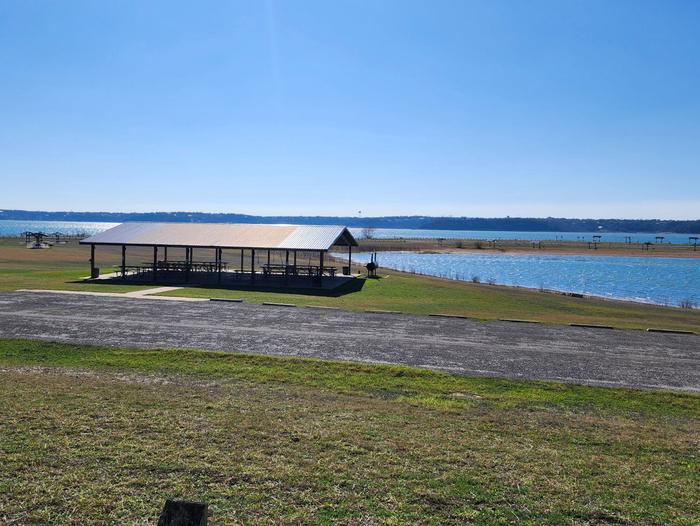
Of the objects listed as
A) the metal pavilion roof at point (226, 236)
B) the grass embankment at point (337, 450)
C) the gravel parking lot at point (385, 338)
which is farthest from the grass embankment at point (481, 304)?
the grass embankment at point (337, 450)

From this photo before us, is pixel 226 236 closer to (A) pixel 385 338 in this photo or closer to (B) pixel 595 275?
(A) pixel 385 338

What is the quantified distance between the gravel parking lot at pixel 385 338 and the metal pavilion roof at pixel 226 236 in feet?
40.3

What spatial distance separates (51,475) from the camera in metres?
6.23

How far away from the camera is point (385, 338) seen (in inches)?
696

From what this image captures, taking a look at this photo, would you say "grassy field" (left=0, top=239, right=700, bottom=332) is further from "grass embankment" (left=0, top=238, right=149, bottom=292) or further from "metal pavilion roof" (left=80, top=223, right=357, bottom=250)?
"metal pavilion roof" (left=80, top=223, right=357, bottom=250)

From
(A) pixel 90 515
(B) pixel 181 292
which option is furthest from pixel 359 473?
(B) pixel 181 292

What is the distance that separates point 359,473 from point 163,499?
2.12 metres

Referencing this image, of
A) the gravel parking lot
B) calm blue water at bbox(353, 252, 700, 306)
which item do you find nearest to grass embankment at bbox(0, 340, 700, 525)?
the gravel parking lot

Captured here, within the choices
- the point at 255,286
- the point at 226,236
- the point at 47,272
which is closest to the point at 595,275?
the point at 226,236

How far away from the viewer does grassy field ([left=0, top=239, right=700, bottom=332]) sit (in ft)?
83.2

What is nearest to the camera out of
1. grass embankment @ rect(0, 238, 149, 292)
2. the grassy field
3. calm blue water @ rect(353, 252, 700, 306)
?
the grassy field

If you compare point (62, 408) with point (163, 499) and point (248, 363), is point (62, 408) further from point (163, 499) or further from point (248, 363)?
point (248, 363)

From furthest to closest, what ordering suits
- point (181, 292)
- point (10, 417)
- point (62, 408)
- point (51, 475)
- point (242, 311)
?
1. point (181, 292)
2. point (242, 311)
3. point (62, 408)
4. point (10, 417)
5. point (51, 475)

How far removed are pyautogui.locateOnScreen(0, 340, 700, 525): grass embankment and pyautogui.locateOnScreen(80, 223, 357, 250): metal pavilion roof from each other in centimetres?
2320
